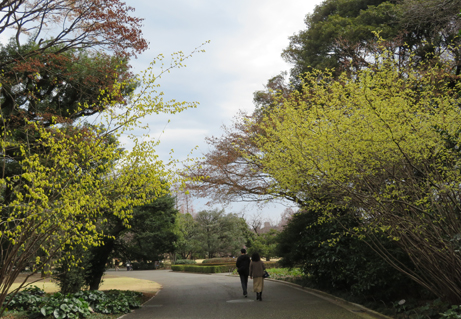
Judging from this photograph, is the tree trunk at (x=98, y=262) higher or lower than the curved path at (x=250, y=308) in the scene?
higher

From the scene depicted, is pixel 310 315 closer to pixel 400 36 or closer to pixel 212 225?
pixel 400 36

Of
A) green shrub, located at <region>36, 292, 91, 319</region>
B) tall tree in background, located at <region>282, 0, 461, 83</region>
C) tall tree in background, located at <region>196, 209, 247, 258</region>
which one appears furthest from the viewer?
tall tree in background, located at <region>196, 209, 247, 258</region>

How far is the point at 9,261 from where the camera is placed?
5359 mm

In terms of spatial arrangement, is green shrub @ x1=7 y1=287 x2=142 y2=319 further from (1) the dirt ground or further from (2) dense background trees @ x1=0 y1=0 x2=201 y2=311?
(1) the dirt ground

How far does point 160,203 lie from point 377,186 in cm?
969

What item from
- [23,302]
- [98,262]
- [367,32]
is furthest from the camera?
[367,32]

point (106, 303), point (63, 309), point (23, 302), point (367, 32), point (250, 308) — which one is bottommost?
point (250, 308)


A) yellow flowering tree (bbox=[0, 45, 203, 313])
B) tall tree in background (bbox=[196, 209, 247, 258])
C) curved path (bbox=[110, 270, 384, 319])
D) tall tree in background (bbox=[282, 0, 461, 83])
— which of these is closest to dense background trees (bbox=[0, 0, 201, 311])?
yellow flowering tree (bbox=[0, 45, 203, 313])

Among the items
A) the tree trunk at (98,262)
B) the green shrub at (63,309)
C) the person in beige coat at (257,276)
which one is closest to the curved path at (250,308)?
the person in beige coat at (257,276)

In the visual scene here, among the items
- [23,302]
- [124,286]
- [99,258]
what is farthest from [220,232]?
[23,302]

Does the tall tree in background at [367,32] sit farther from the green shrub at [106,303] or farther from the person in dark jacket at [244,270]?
the green shrub at [106,303]

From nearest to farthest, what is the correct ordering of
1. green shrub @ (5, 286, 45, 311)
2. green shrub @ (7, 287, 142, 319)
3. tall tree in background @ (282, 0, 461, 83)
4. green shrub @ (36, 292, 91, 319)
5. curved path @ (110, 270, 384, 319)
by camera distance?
1. green shrub @ (36, 292, 91, 319)
2. green shrub @ (7, 287, 142, 319)
3. curved path @ (110, 270, 384, 319)
4. green shrub @ (5, 286, 45, 311)
5. tall tree in background @ (282, 0, 461, 83)

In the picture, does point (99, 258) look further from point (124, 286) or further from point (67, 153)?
point (67, 153)

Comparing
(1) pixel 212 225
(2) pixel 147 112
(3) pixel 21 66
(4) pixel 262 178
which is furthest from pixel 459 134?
(1) pixel 212 225
